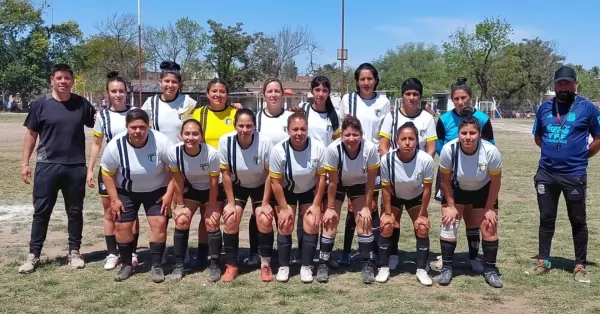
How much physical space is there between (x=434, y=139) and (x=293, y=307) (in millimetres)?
2301

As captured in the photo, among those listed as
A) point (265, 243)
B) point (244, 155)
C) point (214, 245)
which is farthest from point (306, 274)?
point (244, 155)

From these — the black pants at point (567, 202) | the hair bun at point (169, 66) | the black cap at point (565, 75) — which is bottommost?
the black pants at point (567, 202)

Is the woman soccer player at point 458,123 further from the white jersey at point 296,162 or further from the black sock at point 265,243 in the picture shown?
the black sock at point 265,243

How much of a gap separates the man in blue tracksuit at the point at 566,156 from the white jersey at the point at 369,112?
1.67m

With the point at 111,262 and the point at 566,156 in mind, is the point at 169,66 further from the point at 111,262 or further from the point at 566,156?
the point at 566,156

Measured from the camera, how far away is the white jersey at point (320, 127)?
6148 millimetres

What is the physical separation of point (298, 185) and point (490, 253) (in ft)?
6.50

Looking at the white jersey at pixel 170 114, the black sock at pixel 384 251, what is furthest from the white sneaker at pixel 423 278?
the white jersey at pixel 170 114

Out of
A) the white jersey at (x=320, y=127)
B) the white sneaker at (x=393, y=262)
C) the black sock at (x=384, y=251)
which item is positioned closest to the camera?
the black sock at (x=384, y=251)

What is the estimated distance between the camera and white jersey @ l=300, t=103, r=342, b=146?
20.2 feet

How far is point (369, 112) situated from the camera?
20.2 feet

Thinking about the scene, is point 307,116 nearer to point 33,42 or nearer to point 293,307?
point 293,307

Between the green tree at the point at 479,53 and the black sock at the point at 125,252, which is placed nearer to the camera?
the black sock at the point at 125,252

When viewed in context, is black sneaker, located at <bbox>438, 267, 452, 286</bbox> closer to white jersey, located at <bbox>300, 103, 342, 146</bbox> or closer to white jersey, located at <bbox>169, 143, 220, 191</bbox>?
white jersey, located at <bbox>300, 103, 342, 146</bbox>
